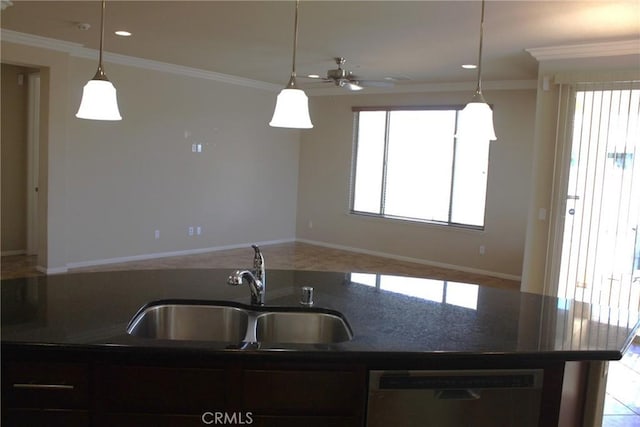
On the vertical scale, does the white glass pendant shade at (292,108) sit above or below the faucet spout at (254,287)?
above

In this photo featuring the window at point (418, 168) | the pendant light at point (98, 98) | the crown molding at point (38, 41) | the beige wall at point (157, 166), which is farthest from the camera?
the window at point (418, 168)

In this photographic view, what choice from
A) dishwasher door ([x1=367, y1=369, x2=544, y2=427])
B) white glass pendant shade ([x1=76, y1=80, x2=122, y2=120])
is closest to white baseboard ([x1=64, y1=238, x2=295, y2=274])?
white glass pendant shade ([x1=76, y1=80, x2=122, y2=120])

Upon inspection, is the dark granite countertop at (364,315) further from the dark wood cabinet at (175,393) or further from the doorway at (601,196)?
the doorway at (601,196)

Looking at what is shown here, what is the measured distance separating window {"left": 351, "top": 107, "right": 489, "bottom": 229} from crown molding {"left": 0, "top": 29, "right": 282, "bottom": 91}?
177 centimetres

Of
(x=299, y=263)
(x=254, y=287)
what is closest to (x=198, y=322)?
(x=254, y=287)

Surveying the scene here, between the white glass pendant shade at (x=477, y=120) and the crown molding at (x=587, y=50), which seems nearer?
the white glass pendant shade at (x=477, y=120)

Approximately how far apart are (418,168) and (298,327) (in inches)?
240

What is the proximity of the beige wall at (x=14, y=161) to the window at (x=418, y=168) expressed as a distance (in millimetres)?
4655

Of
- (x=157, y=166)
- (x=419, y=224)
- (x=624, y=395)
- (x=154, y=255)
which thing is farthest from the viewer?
(x=419, y=224)

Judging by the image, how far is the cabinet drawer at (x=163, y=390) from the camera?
162 centimetres

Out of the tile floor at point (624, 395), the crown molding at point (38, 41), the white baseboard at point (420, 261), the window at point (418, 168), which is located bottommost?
the tile floor at point (624, 395)

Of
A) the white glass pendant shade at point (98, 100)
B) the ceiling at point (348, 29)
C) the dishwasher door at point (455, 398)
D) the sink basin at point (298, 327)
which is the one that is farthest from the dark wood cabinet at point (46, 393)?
the ceiling at point (348, 29)

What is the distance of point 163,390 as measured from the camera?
5.33ft

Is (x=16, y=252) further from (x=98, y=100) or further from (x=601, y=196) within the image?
(x=601, y=196)
